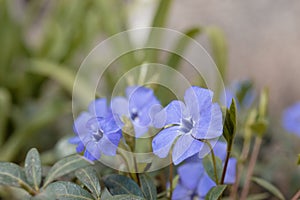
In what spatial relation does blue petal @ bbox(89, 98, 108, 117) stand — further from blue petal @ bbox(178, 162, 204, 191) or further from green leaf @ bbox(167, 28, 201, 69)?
green leaf @ bbox(167, 28, 201, 69)

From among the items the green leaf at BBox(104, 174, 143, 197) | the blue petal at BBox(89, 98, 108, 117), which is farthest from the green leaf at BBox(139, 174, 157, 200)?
the blue petal at BBox(89, 98, 108, 117)

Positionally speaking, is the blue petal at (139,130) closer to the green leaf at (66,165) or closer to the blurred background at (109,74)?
the green leaf at (66,165)

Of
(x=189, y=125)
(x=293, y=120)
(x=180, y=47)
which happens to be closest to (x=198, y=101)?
(x=189, y=125)

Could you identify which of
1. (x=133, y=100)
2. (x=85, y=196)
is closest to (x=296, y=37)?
(x=133, y=100)

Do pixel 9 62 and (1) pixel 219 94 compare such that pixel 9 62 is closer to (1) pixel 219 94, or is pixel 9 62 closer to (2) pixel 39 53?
(2) pixel 39 53

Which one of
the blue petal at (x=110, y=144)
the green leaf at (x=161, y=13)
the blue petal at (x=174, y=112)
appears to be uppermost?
the green leaf at (x=161, y=13)

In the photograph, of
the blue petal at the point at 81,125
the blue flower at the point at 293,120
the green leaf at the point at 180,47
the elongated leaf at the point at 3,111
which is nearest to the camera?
the blue petal at the point at 81,125

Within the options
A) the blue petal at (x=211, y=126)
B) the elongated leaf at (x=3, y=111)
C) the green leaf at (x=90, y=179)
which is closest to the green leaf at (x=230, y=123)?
the blue petal at (x=211, y=126)

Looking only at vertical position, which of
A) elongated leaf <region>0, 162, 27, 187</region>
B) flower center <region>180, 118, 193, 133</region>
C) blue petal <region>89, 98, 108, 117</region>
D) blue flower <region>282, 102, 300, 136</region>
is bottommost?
elongated leaf <region>0, 162, 27, 187</region>
